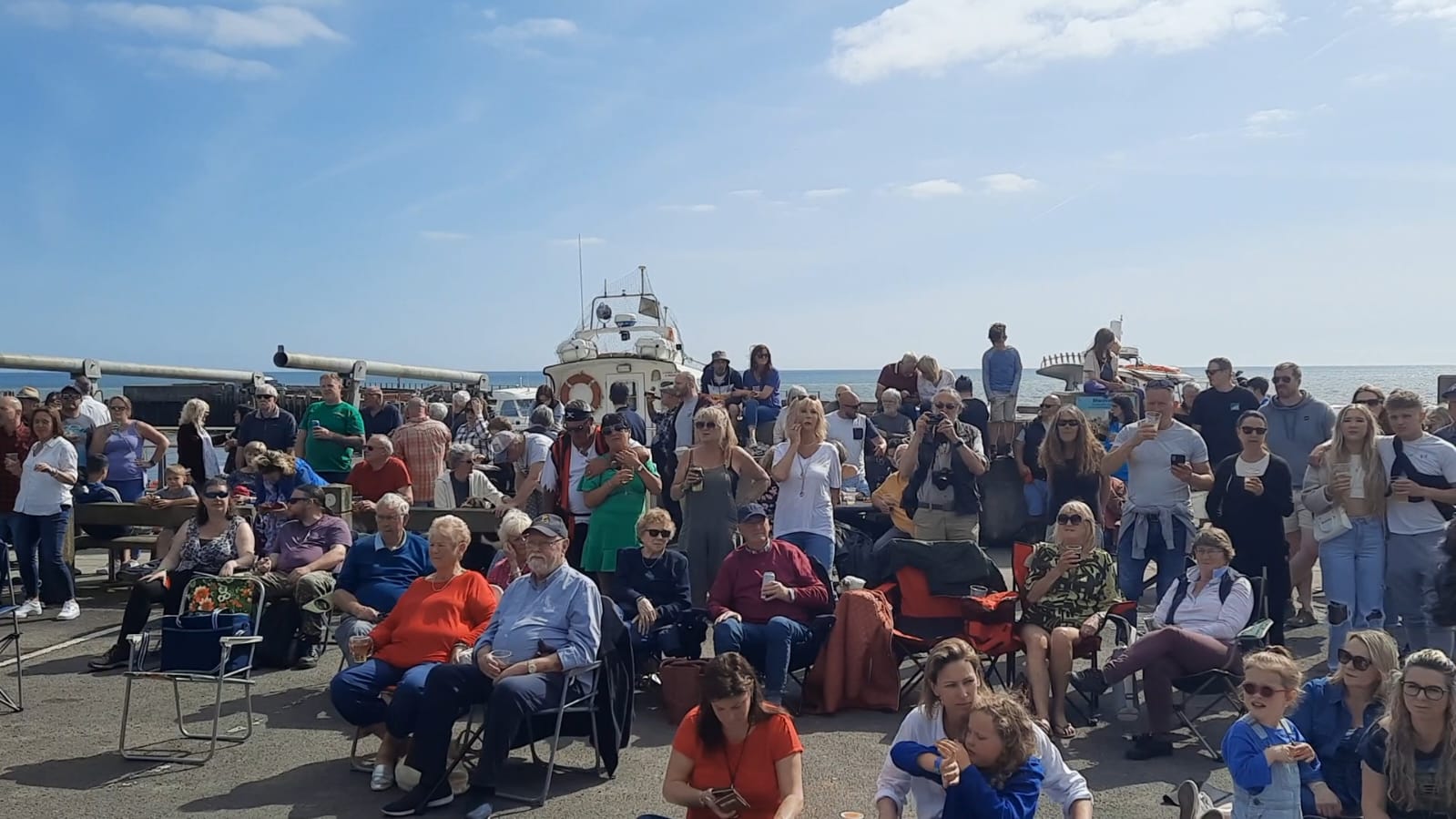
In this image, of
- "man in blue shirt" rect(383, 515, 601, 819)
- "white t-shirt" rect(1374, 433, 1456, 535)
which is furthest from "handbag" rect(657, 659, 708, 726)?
"white t-shirt" rect(1374, 433, 1456, 535)

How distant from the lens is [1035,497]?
34.0 feet

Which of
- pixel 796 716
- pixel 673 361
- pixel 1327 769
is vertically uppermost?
pixel 673 361

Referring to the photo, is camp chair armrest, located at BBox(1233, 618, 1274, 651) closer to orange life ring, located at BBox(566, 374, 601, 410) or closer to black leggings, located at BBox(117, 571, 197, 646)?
black leggings, located at BBox(117, 571, 197, 646)

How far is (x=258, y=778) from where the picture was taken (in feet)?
17.0

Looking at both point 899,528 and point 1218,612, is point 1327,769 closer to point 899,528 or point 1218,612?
point 1218,612

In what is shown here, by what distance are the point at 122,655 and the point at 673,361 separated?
13.5 metres

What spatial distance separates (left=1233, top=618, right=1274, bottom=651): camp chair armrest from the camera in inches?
216

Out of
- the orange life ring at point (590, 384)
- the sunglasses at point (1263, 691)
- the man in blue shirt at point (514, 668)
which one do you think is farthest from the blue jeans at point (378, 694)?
the orange life ring at point (590, 384)

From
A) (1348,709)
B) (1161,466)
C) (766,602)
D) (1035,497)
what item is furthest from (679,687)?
(1035,497)

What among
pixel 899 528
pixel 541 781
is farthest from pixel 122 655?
pixel 899 528

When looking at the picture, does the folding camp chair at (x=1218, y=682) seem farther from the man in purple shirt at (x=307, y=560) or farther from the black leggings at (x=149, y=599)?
the black leggings at (x=149, y=599)

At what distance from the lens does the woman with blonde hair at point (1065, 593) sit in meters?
5.77

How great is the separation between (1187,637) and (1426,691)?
67.8 inches

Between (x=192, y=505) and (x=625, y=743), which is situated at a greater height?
(x=192, y=505)
